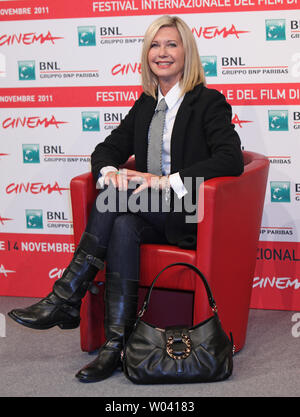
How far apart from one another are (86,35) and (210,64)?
722mm

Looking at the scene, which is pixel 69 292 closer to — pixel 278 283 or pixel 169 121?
pixel 169 121

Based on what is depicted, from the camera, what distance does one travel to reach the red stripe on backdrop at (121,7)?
3188 mm

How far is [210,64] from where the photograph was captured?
3.32 meters

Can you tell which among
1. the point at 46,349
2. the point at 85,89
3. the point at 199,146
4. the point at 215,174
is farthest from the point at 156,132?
the point at 46,349

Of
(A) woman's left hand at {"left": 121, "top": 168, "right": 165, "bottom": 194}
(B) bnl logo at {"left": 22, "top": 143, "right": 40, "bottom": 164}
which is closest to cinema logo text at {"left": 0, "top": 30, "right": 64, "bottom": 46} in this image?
(B) bnl logo at {"left": 22, "top": 143, "right": 40, "bottom": 164}

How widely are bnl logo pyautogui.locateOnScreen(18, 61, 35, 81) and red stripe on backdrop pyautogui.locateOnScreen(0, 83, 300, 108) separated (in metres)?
0.07

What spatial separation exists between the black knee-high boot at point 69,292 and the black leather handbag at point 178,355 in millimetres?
307

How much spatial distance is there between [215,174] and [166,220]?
30 centimetres

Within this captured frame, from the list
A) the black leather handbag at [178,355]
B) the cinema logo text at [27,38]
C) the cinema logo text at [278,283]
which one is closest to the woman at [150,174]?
the black leather handbag at [178,355]

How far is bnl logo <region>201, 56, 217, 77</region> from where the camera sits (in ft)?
10.9
